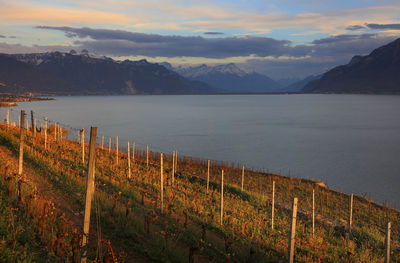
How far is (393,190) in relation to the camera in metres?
39.9

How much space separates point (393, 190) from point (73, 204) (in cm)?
3795

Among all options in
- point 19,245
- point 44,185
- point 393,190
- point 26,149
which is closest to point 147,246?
point 19,245

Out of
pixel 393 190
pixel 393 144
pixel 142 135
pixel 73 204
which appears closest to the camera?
pixel 73 204

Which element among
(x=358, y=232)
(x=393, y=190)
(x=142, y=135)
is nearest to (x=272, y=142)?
(x=142, y=135)

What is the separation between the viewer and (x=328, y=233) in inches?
770

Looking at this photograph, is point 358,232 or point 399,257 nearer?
point 399,257

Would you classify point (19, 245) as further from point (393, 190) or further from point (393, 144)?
point (393, 144)

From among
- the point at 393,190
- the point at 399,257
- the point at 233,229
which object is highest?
the point at 233,229

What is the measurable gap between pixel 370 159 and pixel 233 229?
2013 inches

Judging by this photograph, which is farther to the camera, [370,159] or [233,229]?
[370,159]

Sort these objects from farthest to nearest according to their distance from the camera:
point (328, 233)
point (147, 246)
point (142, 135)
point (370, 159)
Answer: point (142, 135) < point (370, 159) < point (328, 233) < point (147, 246)

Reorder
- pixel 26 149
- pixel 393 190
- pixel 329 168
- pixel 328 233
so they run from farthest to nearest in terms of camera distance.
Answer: pixel 329 168 → pixel 393 190 → pixel 26 149 → pixel 328 233

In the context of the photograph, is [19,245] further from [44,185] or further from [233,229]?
[233,229]

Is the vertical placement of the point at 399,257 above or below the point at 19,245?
below
